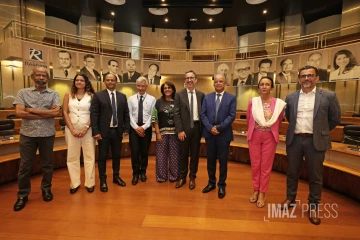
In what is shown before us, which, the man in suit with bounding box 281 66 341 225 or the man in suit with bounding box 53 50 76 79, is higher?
the man in suit with bounding box 53 50 76 79

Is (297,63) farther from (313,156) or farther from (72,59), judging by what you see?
(72,59)

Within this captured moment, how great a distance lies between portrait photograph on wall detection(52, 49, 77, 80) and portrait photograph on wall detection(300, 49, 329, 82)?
8864 millimetres

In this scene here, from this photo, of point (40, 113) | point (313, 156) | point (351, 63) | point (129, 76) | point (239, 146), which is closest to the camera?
point (313, 156)

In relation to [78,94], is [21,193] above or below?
below

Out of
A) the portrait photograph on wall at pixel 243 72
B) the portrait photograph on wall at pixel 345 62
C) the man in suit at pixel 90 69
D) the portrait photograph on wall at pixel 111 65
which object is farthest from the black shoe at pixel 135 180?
the portrait photograph on wall at pixel 243 72

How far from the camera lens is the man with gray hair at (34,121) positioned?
2107 millimetres

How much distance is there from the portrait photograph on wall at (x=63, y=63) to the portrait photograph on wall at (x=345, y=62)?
9432 mm

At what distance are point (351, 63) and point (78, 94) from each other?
26.4 feet

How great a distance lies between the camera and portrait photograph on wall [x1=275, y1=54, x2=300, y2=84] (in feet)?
26.1

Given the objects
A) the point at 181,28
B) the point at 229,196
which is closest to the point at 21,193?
the point at 229,196

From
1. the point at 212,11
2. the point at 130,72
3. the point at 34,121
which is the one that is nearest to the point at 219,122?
the point at 34,121

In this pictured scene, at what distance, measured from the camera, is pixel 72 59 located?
7832 millimetres

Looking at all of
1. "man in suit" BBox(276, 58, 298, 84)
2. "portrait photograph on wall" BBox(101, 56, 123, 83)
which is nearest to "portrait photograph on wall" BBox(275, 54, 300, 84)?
"man in suit" BBox(276, 58, 298, 84)

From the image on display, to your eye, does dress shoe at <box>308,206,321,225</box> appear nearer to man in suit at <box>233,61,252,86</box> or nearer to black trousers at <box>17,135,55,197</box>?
black trousers at <box>17,135,55,197</box>
